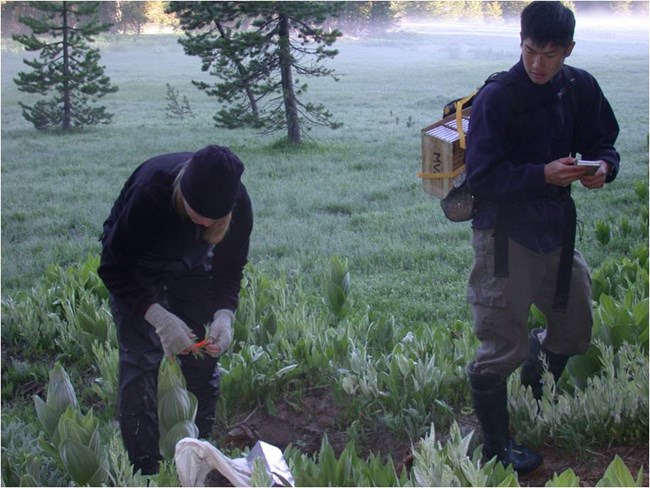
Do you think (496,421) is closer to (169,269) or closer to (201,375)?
(201,375)

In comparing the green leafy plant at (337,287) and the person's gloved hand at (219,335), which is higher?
the person's gloved hand at (219,335)

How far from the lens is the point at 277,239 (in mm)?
5977

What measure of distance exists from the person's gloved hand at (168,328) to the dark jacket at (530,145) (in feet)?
3.14

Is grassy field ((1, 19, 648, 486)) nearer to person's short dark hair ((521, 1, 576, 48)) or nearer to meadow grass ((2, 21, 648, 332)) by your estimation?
meadow grass ((2, 21, 648, 332))

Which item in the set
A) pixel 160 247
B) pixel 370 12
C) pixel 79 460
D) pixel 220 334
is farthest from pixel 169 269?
pixel 370 12

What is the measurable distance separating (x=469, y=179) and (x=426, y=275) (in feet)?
8.20

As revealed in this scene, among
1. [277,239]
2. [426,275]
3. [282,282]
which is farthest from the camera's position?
[277,239]

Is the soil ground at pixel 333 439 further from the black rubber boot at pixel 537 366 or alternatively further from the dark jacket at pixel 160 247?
the dark jacket at pixel 160 247

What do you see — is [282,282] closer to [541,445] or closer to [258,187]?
[541,445]

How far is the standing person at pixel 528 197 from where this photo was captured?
2641 millimetres

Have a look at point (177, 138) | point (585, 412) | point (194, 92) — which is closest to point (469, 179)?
point (585, 412)

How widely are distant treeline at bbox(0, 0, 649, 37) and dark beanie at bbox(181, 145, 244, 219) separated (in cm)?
378

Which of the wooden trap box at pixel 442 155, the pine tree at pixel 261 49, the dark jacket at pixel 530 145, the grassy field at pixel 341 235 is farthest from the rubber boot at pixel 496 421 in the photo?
the pine tree at pixel 261 49

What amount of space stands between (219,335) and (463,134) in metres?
1.01
